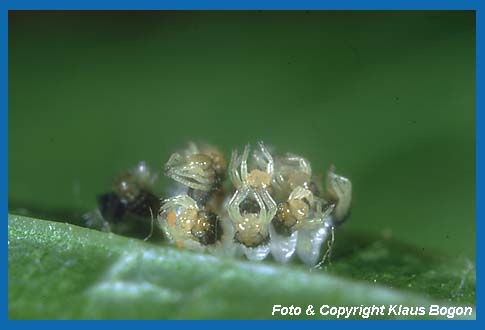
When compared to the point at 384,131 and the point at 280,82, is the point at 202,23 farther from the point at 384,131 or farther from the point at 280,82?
the point at 384,131

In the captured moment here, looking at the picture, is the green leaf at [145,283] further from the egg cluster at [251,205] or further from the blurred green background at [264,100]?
the blurred green background at [264,100]

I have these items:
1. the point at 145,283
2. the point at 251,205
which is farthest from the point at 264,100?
the point at 145,283

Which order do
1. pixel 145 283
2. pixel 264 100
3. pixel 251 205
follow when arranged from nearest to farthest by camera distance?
pixel 145 283 < pixel 251 205 < pixel 264 100

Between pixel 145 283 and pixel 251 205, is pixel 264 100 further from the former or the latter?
pixel 145 283

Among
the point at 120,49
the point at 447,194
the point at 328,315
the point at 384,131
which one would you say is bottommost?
the point at 328,315

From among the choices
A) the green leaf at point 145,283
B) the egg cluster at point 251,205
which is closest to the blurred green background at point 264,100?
the egg cluster at point 251,205

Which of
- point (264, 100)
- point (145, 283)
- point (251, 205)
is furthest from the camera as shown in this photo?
point (264, 100)

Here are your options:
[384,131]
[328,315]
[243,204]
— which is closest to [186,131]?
[384,131]
